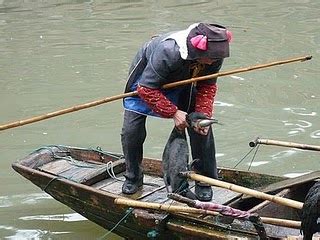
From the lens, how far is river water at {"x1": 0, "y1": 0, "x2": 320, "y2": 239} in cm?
702

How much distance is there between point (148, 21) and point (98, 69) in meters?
4.67

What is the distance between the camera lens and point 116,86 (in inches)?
408

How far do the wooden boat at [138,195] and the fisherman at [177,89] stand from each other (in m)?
0.27

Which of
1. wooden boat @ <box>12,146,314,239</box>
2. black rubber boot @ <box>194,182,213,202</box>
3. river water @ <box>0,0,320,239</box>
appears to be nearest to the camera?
wooden boat @ <box>12,146,314,239</box>

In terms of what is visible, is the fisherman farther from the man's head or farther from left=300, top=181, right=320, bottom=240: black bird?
left=300, top=181, right=320, bottom=240: black bird

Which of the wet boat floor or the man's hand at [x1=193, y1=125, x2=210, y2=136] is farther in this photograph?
the wet boat floor

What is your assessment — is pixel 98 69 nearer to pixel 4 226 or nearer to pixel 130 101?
pixel 4 226

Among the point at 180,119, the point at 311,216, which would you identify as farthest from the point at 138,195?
the point at 311,216

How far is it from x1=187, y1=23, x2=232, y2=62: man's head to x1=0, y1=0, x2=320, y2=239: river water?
212cm

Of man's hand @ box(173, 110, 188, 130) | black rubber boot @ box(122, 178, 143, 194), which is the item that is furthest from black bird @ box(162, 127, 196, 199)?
black rubber boot @ box(122, 178, 143, 194)

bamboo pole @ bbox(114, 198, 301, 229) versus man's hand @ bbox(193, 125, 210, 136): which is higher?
man's hand @ bbox(193, 125, 210, 136)

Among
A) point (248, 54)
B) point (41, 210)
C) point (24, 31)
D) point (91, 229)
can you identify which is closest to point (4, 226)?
point (41, 210)

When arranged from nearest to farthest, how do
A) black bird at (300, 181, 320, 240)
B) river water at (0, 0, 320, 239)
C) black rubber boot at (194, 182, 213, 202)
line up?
black bird at (300, 181, 320, 240), black rubber boot at (194, 182, 213, 202), river water at (0, 0, 320, 239)

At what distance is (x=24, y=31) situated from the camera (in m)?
15.4
